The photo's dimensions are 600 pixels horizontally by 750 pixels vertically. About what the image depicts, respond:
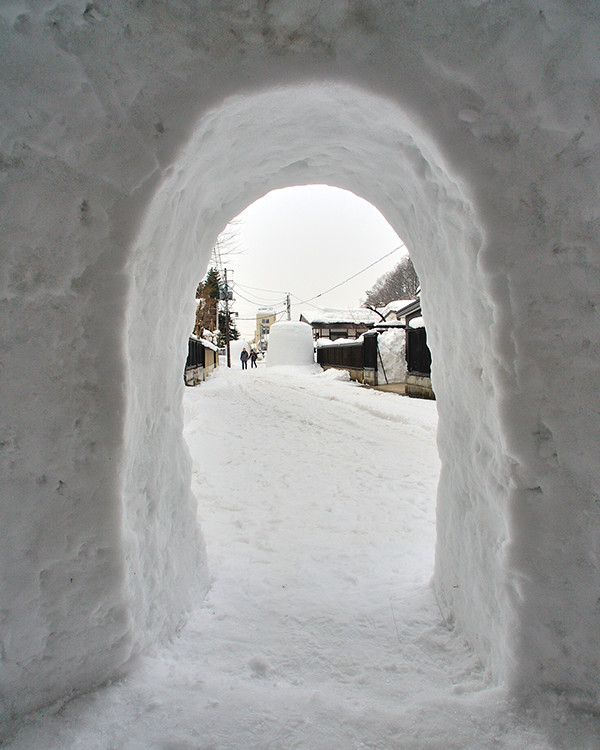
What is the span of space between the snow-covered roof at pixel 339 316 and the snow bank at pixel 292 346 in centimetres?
867

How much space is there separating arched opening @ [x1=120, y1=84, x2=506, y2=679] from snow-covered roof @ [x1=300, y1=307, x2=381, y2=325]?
32.2 metres

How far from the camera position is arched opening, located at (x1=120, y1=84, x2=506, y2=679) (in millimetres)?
1562

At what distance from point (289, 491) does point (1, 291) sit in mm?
Answer: 3633

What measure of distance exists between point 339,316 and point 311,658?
34633 mm

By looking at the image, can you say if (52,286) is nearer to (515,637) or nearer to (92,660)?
(92,660)

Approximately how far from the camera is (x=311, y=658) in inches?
71.7

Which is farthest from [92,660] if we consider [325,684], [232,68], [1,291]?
[232,68]

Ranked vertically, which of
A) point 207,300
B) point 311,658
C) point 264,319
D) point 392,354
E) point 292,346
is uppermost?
point 264,319

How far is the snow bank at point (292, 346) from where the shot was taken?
25562 millimetres

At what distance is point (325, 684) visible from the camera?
164 centimetres

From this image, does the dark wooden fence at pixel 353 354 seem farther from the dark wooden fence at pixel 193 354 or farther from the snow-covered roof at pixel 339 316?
the snow-covered roof at pixel 339 316

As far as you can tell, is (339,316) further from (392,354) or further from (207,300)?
(392,354)

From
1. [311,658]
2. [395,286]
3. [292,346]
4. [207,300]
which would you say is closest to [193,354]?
[207,300]

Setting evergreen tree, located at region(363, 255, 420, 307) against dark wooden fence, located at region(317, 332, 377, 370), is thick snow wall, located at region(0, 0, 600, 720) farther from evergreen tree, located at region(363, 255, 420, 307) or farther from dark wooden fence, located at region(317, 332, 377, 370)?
evergreen tree, located at region(363, 255, 420, 307)
